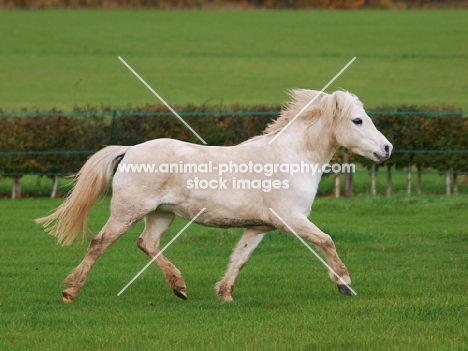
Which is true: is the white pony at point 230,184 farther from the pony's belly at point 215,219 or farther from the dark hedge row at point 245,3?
the dark hedge row at point 245,3

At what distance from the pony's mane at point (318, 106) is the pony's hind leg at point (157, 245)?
1319 mm

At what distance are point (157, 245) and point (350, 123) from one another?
2.15 metres

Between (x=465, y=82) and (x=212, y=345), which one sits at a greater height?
(x=212, y=345)

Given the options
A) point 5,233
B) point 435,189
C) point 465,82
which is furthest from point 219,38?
point 5,233

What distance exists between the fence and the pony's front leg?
35.1ft

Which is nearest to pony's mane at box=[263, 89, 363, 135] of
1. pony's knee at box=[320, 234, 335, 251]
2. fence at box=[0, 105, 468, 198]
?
pony's knee at box=[320, 234, 335, 251]

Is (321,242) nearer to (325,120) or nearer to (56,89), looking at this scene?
(325,120)

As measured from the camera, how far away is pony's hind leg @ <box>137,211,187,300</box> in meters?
9.15

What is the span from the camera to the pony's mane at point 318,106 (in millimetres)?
9227

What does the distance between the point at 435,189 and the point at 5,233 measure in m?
10.5

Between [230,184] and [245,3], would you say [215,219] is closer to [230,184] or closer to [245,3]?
[230,184]

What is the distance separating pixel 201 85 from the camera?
128 feet

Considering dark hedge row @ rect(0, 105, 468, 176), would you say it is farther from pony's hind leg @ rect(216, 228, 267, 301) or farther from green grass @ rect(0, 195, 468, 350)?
pony's hind leg @ rect(216, 228, 267, 301)

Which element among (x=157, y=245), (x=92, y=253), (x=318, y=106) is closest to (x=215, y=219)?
(x=157, y=245)
